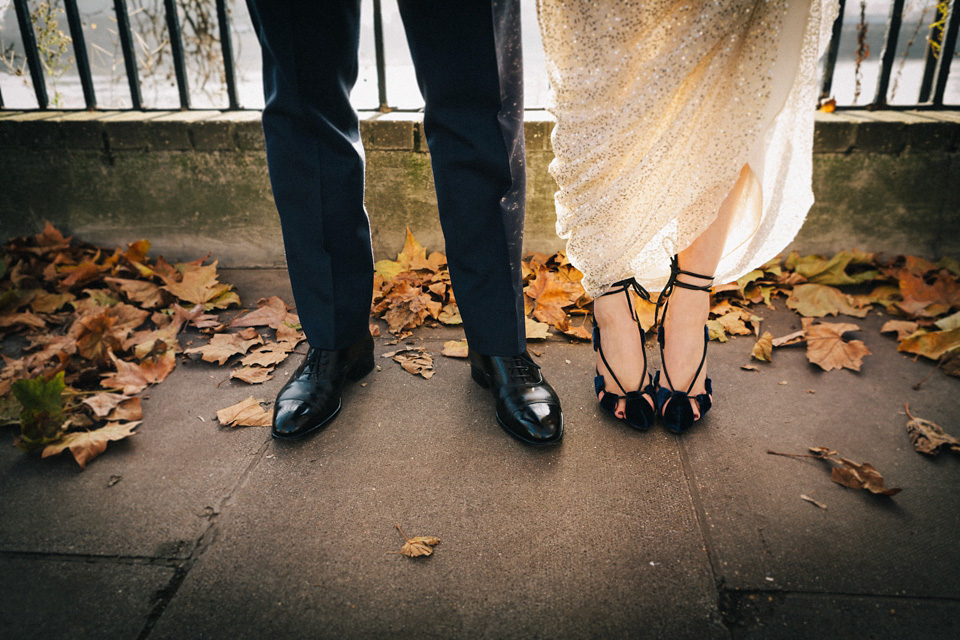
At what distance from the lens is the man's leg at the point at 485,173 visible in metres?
1.26

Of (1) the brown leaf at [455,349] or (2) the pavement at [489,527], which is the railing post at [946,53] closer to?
(2) the pavement at [489,527]

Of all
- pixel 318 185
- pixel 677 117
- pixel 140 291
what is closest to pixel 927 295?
pixel 677 117

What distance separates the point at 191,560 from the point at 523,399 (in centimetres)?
84

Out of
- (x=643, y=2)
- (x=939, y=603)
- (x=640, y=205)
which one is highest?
(x=643, y=2)

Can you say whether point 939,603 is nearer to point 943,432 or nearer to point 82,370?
point 943,432

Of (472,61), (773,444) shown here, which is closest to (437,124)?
(472,61)

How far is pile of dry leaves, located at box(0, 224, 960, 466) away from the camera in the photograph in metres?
1.59

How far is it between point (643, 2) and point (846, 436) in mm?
1218

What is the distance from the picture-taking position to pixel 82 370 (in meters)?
1.70

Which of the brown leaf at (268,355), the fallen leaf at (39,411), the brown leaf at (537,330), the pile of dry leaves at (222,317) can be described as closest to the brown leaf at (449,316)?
the pile of dry leaves at (222,317)

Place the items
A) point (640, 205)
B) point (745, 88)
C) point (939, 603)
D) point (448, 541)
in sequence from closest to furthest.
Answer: point (939, 603) < point (448, 541) < point (745, 88) < point (640, 205)

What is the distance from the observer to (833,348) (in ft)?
6.02

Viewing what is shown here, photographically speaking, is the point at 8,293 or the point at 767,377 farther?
the point at 8,293

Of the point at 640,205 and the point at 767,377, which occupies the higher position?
the point at 640,205
